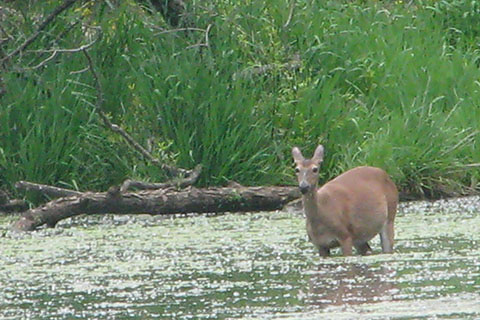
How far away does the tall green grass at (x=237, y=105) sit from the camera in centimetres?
1223

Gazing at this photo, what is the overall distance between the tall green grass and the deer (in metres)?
2.29

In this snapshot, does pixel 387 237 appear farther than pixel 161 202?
No

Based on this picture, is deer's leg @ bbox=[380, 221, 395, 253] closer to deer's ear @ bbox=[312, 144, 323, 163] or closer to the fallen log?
deer's ear @ bbox=[312, 144, 323, 163]

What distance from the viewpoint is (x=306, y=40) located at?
13.8 m

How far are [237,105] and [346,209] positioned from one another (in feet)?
9.75

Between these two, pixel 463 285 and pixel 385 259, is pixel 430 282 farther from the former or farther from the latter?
pixel 385 259

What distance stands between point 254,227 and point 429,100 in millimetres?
3191

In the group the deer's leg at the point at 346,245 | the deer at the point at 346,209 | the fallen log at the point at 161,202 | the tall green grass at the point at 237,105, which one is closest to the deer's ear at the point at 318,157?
the deer at the point at 346,209

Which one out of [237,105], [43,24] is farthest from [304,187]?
[43,24]

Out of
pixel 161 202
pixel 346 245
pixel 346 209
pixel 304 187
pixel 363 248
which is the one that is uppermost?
pixel 304 187

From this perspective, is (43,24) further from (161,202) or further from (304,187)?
(304,187)

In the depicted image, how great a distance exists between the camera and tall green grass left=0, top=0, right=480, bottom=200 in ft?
40.1

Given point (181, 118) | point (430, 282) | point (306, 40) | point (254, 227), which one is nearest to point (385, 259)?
A: point (430, 282)

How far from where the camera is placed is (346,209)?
31.3ft
